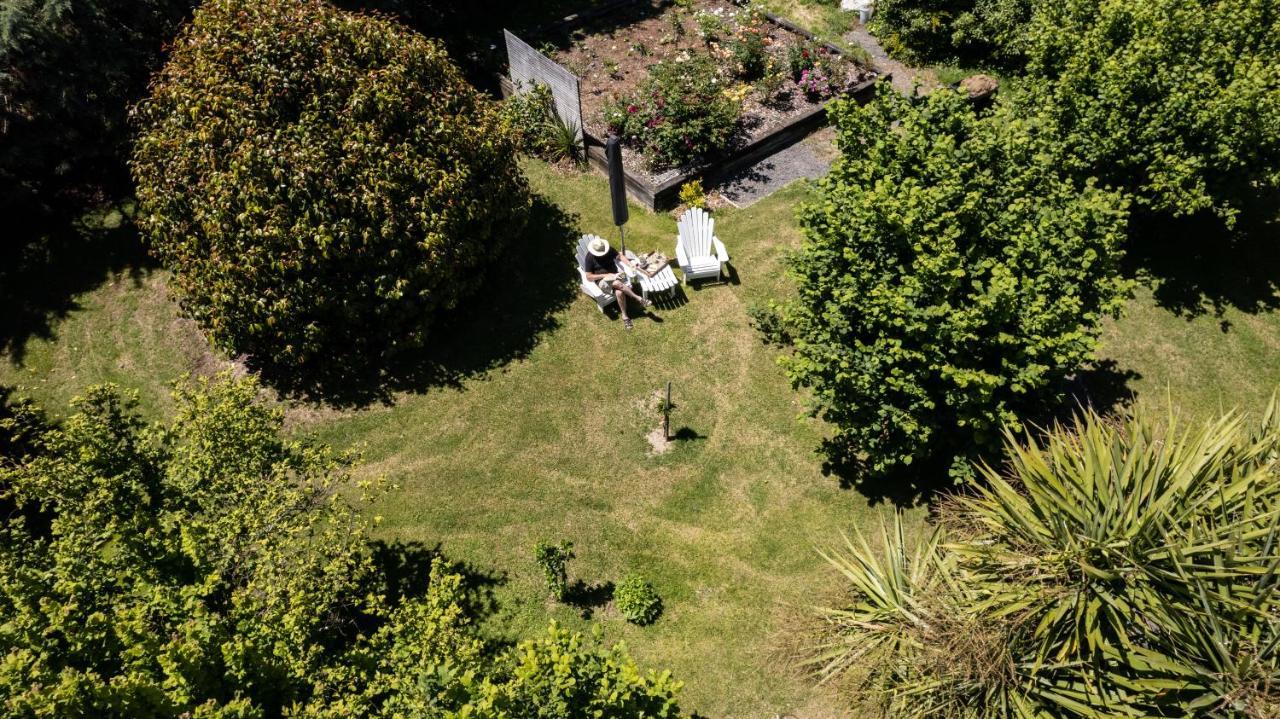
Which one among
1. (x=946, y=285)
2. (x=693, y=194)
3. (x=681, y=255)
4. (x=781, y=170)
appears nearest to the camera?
(x=946, y=285)

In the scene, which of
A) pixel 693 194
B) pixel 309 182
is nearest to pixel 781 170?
pixel 693 194

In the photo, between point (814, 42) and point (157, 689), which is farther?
point (814, 42)

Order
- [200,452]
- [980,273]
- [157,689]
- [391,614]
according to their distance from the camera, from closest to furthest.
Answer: [157,689] < [391,614] < [200,452] < [980,273]

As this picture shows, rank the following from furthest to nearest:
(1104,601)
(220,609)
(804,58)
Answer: (804,58), (220,609), (1104,601)

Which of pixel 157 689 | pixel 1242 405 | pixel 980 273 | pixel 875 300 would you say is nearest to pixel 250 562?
pixel 157 689

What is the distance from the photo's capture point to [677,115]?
15328 millimetres

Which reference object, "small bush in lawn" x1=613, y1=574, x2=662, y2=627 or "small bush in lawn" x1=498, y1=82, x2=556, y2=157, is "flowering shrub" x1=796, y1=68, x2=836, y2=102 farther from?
"small bush in lawn" x1=613, y1=574, x2=662, y2=627

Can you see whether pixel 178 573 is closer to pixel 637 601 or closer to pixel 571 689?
pixel 571 689

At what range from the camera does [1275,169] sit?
1238 centimetres

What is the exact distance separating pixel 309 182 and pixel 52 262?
7325 mm

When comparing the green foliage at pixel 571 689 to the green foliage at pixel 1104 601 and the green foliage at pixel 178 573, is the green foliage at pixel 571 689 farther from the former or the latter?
the green foliage at pixel 1104 601

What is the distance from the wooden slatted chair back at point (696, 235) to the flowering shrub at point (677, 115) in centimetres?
207

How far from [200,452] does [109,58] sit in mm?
9133

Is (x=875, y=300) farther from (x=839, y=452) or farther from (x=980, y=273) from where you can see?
(x=839, y=452)
